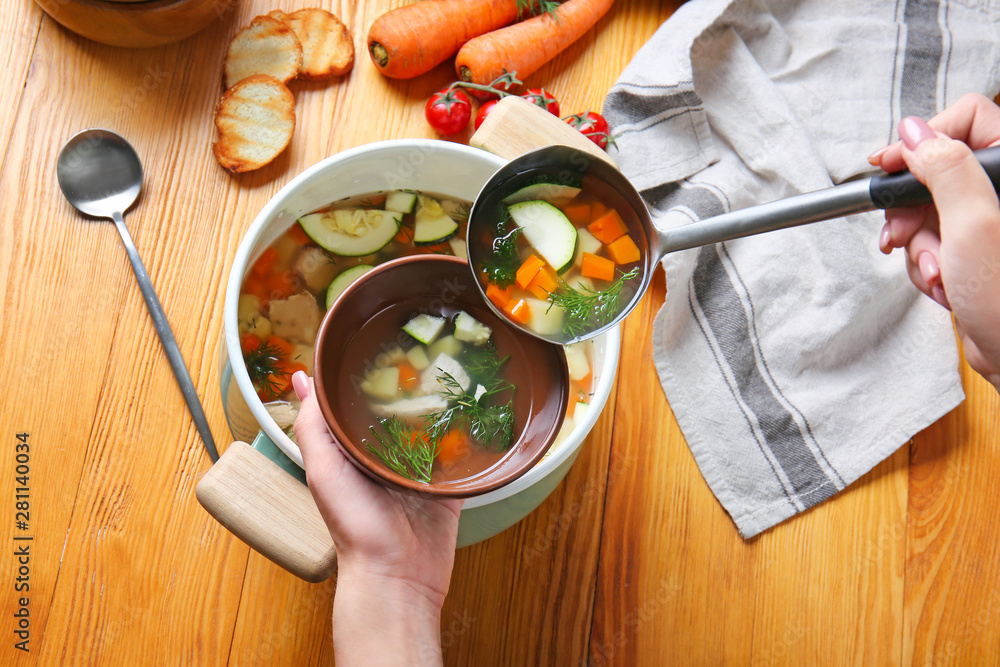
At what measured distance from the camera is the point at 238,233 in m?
1.25

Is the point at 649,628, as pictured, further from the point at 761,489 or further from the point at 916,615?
the point at 916,615

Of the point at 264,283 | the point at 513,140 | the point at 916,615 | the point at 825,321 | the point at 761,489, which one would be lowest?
the point at 916,615

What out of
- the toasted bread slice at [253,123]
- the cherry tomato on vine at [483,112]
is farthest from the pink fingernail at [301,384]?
the cherry tomato on vine at [483,112]

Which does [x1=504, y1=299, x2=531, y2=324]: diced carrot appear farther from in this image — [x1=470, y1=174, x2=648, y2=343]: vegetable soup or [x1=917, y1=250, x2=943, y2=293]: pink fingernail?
[x1=917, y1=250, x2=943, y2=293]: pink fingernail

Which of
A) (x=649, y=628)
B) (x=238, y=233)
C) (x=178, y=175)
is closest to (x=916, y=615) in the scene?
(x=649, y=628)

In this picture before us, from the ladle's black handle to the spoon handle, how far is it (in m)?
1.03

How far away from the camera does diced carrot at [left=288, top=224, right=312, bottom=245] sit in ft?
3.50

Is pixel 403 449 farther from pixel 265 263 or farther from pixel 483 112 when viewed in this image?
pixel 483 112

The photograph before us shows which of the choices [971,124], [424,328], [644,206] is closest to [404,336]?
[424,328]

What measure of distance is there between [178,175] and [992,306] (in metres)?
1.27

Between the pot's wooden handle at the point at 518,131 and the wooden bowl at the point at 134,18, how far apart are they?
57cm

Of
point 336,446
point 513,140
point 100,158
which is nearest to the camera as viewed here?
point 336,446

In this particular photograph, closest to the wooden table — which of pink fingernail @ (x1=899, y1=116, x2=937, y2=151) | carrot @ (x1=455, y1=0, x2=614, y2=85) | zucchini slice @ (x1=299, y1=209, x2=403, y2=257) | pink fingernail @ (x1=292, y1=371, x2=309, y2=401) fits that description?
carrot @ (x1=455, y1=0, x2=614, y2=85)

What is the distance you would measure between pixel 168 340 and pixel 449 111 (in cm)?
63
